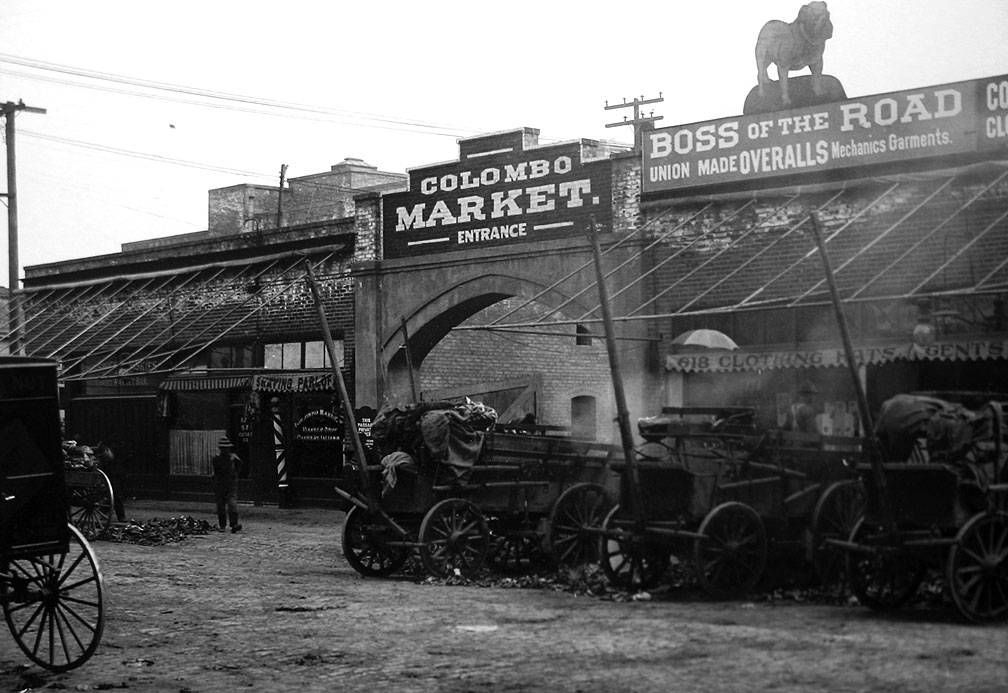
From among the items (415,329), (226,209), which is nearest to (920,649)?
(415,329)

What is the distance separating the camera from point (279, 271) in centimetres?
2641

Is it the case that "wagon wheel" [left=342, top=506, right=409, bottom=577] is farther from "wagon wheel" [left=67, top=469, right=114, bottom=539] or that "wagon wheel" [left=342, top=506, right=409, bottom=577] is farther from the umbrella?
"wagon wheel" [left=67, top=469, right=114, bottom=539]

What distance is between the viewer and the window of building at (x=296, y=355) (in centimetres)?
2572

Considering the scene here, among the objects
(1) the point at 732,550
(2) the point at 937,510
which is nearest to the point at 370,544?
(1) the point at 732,550

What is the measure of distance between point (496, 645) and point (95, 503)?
488 inches

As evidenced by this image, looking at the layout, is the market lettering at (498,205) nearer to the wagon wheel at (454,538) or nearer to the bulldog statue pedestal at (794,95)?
the bulldog statue pedestal at (794,95)

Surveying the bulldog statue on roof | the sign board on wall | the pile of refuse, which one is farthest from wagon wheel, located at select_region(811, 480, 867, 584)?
the pile of refuse

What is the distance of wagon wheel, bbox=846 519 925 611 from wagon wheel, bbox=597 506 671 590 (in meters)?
2.19

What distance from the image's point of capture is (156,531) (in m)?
20.0

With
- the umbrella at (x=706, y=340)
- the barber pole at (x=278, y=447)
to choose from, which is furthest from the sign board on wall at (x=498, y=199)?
the barber pole at (x=278, y=447)

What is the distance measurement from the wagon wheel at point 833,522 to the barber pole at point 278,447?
1607 centimetres

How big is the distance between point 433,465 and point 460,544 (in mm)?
919

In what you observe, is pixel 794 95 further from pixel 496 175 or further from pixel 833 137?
pixel 496 175

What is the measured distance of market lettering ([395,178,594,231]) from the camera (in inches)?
832
